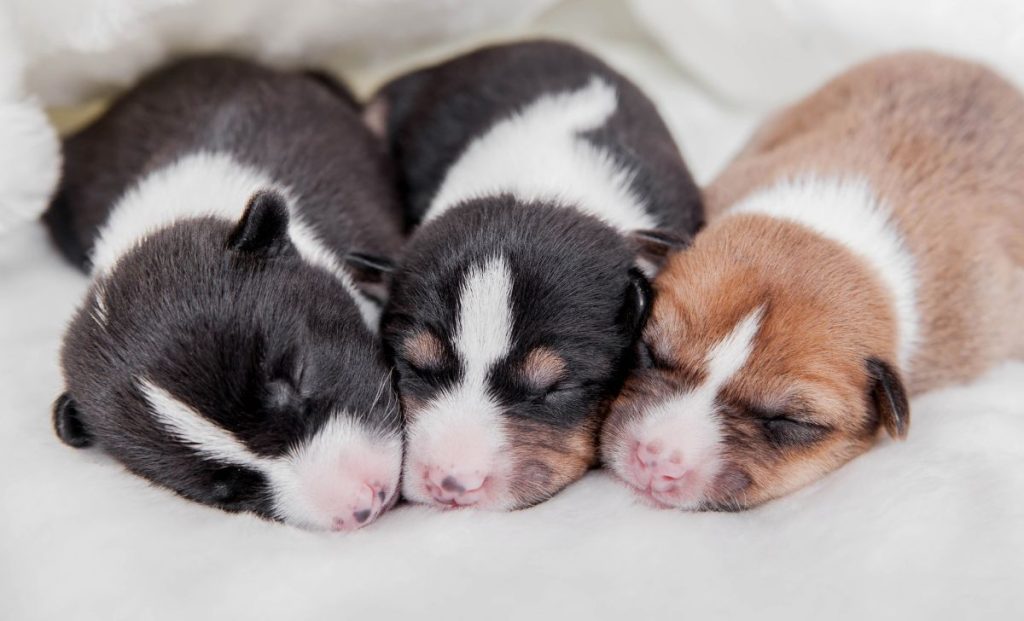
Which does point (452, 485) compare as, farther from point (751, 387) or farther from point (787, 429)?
point (787, 429)

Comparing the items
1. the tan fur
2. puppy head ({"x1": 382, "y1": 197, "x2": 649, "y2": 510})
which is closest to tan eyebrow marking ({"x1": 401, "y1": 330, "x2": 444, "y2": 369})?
puppy head ({"x1": 382, "y1": 197, "x2": 649, "y2": 510})

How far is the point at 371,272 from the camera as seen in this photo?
2.96m

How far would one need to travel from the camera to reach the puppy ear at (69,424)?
2.54 m

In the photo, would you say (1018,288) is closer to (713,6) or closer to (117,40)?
(713,6)

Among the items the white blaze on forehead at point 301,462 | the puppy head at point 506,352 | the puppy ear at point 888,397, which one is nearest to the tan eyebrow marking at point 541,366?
the puppy head at point 506,352

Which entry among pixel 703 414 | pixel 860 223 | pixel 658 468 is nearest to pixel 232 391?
pixel 658 468

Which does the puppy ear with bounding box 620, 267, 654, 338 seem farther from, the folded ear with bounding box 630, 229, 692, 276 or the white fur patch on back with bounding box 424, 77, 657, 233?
the white fur patch on back with bounding box 424, 77, 657, 233

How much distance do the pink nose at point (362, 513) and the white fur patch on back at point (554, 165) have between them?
1092 millimetres

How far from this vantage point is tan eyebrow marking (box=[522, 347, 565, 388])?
2.62 m

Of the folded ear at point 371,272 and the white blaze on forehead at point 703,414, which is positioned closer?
the white blaze on forehead at point 703,414

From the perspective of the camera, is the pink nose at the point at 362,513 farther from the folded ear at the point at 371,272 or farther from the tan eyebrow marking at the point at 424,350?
the folded ear at the point at 371,272

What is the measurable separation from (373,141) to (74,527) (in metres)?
2.20

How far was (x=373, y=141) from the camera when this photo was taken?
13.3 ft

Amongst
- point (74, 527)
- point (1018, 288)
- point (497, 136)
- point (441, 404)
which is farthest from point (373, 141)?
point (1018, 288)
